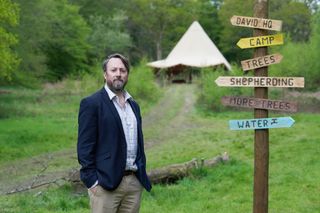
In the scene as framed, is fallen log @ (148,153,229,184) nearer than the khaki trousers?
No

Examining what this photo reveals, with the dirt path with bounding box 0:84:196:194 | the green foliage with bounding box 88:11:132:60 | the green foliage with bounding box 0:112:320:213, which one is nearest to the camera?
the green foliage with bounding box 0:112:320:213

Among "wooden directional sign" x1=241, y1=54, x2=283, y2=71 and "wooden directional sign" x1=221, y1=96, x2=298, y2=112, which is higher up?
"wooden directional sign" x1=241, y1=54, x2=283, y2=71

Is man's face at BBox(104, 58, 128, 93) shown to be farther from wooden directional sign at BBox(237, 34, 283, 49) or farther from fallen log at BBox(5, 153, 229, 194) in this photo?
fallen log at BBox(5, 153, 229, 194)

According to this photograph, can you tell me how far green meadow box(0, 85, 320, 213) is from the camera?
7496 millimetres

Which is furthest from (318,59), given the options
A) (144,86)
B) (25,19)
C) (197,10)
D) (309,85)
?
(197,10)

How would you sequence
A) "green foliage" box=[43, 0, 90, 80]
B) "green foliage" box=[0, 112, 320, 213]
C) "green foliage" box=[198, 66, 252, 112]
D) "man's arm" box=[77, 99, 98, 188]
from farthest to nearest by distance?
"green foliage" box=[43, 0, 90, 80]
"green foliage" box=[198, 66, 252, 112]
"green foliage" box=[0, 112, 320, 213]
"man's arm" box=[77, 99, 98, 188]

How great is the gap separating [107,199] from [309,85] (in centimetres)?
2504

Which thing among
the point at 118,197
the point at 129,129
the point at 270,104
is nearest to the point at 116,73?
the point at 129,129

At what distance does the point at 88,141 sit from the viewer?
395 cm

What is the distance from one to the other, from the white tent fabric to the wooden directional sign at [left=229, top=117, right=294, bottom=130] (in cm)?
3885

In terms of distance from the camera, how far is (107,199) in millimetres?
3988

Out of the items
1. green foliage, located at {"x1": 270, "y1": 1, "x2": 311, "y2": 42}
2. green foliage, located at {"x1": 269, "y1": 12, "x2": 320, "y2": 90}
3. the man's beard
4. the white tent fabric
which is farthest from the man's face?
green foliage, located at {"x1": 270, "y1": 1, "x2": 311, "y2": 42}

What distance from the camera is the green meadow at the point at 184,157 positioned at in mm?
7496

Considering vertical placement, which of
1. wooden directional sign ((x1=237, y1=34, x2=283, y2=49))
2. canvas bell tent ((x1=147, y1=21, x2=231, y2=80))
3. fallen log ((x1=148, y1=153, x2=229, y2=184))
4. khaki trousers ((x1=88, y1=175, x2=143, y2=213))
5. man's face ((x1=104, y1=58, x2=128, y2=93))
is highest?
canvas bell tent ((x1=147, y1=21, x2=231, y2=80))
